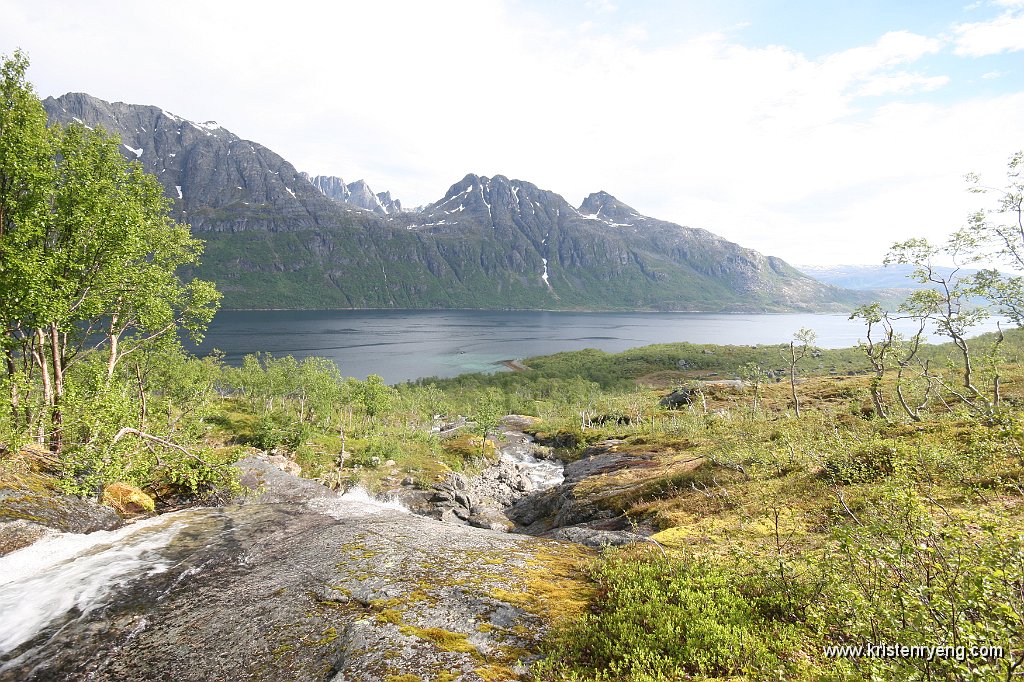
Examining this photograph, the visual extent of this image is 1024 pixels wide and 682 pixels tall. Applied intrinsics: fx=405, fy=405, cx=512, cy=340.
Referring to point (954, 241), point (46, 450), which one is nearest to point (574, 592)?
point (46, 450)

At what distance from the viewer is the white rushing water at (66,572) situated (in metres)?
11.7

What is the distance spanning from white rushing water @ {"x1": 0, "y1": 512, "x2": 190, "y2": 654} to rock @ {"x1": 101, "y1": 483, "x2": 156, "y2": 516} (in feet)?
7.22

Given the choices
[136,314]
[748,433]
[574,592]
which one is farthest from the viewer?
[748,433]

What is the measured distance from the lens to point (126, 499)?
19969 millimetres

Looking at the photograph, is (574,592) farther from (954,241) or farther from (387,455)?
(387,455)

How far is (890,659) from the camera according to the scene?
21.3 ft

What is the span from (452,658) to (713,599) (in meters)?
6.64

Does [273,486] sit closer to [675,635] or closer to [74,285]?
[74,285]

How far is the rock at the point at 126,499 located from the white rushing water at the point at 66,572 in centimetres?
220

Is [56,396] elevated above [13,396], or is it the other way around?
[13,396]

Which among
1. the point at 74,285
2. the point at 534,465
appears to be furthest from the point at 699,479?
the point at 534,465

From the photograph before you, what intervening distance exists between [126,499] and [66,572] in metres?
7.22

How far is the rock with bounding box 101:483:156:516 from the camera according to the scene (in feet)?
62.8

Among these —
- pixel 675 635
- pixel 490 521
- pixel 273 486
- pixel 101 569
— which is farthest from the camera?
pixel 490 521
